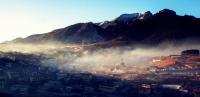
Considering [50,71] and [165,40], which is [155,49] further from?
[50,71]

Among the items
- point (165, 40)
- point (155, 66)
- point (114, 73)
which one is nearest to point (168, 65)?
point (155, 66)

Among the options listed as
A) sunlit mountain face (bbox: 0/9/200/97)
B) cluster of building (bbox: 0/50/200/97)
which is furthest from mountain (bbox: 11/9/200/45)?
cluster of building (bbox: 0/50/200/97)

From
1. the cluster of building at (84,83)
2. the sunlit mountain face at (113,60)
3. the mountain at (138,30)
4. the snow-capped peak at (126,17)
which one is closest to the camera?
the cluster of building at (84,83)

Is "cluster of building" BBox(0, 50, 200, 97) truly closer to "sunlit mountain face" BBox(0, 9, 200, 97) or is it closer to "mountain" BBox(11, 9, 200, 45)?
"sunlit mountain face" BBox(0, 9, 200, 97)

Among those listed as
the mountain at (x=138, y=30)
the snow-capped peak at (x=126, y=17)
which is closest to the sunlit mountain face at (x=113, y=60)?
the mountain at (x=138, y=30)

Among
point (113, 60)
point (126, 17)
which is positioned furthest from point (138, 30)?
point (113, 60)

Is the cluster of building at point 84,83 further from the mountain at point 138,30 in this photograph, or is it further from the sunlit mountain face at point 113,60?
the mountain at point 138,30

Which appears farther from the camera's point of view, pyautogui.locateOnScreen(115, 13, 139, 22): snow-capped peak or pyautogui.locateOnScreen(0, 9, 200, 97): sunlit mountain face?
pyautogui.locateOnScreen(115, 13, 139, 22): snow-capped peak
